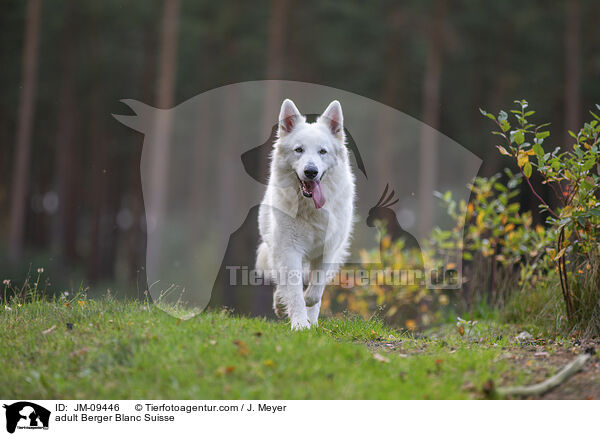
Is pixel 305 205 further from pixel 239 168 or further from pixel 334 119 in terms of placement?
pixel 239 168

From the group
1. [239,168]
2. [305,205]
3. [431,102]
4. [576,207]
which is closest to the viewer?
[576,207]

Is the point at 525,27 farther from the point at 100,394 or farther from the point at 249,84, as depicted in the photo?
the point at 100,394

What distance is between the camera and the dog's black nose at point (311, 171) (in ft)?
16.1

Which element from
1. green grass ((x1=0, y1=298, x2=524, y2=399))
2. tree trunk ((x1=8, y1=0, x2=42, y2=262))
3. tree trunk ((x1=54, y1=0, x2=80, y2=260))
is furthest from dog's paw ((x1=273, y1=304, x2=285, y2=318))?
tree trunk ((x1=54, y1=0, x2=80, y2=260))

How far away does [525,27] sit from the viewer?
1549cm

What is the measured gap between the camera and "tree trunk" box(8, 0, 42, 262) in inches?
614

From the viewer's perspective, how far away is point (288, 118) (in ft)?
17.7

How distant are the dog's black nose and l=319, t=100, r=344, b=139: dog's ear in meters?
0.63

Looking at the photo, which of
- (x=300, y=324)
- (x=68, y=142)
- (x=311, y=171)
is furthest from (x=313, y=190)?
(x=68, y=142)

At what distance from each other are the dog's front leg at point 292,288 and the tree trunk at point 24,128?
12788mm

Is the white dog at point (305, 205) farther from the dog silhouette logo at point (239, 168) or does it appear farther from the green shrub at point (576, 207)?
the dog silhouette logo at point (239, 168)

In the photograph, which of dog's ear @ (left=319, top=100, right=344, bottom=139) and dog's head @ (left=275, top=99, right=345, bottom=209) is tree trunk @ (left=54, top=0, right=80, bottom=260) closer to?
dog's head @ (left=275, top=99, right=345, bottom=209)

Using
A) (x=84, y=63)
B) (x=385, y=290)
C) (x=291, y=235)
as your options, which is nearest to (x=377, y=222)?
(x=385, y=290)
